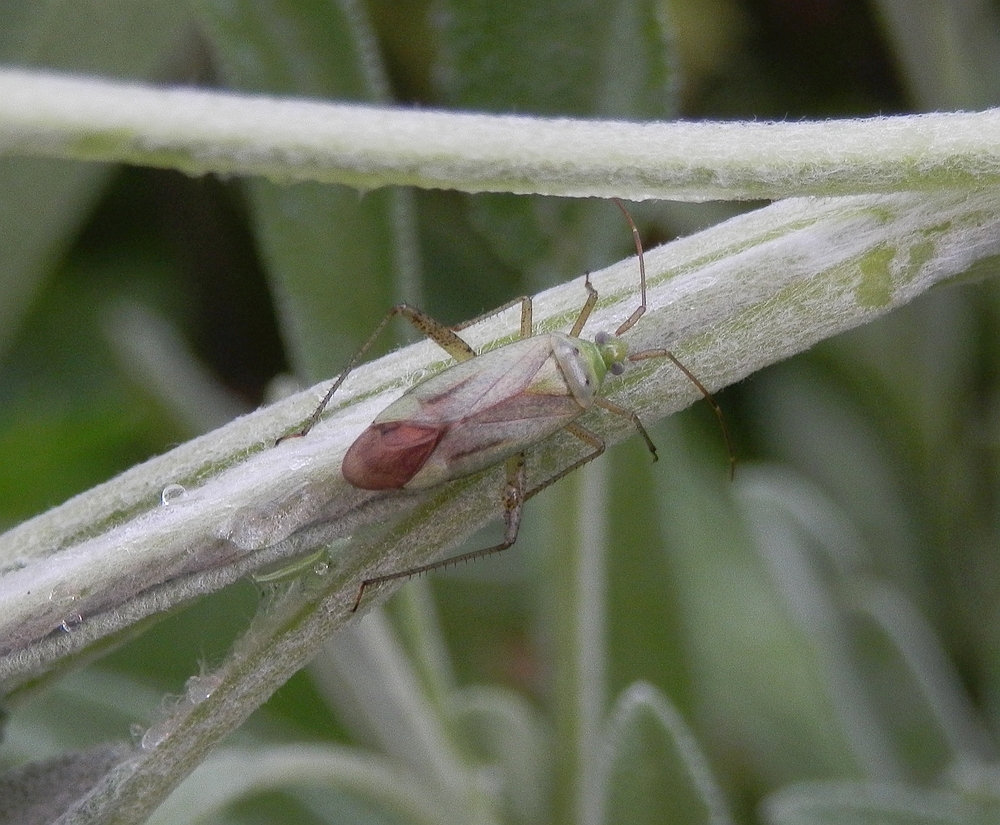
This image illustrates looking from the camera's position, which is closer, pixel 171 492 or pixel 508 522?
pixel 171 492

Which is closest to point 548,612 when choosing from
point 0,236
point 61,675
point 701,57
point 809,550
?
point 809,550

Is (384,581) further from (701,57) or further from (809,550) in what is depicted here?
(701,57)

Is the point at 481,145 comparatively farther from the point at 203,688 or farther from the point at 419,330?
the point at 419,330

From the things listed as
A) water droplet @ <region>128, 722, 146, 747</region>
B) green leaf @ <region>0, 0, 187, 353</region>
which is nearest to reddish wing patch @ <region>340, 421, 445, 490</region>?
water droplet @ <region>128, 722, 146, 747</region>

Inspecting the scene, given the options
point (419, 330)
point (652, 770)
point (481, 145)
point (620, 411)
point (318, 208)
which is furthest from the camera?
point (419, 330)

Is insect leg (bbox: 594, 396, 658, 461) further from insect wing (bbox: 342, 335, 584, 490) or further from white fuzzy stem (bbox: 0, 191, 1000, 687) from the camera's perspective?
insect wing (bbox: 342, 335, 584, 490)

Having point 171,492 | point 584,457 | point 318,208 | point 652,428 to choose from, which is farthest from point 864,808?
point 318,208

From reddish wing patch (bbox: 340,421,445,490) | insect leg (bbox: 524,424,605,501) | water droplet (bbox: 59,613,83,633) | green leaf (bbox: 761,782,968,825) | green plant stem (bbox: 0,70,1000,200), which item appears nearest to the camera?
green plant stem (bbox: 0,70,1000,200)

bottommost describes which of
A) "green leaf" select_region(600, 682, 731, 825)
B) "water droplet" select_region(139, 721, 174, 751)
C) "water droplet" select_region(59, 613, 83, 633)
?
"water droplet" select_region(139, 721, 174, 751)
